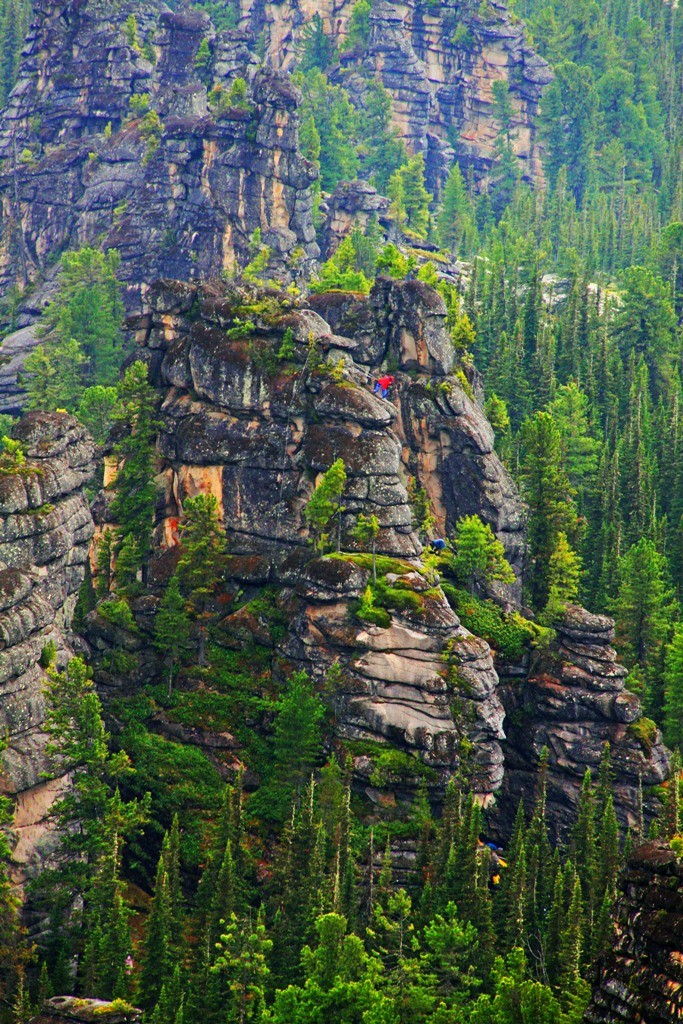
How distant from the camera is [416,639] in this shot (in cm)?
10800

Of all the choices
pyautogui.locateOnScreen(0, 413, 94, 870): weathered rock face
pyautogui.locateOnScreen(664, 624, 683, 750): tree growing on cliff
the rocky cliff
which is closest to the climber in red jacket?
the rocky cliff

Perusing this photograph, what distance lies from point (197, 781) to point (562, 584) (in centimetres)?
3599

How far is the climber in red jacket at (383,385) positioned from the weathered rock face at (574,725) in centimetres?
2373

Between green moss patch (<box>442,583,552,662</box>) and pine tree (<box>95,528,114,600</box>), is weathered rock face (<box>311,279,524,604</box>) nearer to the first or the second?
green moss patch (<box>442,583,552,662</box>)

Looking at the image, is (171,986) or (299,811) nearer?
(171,986)

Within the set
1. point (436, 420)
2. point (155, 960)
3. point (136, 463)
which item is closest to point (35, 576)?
point (136, 463)

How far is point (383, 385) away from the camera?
12800 centimetres

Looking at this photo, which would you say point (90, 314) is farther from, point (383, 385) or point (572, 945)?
point (572, 945)

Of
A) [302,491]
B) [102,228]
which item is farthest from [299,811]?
[102,228]

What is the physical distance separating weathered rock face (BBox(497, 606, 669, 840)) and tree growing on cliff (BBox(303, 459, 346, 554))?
636 inches

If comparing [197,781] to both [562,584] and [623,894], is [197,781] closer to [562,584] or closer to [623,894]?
[562,584]

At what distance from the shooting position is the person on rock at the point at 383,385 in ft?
418

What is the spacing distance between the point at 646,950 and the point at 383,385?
80710 millimetres

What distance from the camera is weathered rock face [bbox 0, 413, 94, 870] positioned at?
99875mm
